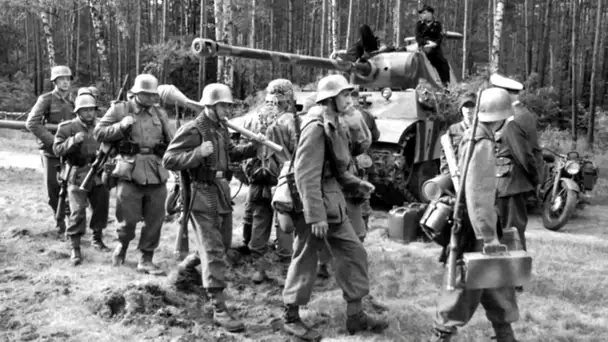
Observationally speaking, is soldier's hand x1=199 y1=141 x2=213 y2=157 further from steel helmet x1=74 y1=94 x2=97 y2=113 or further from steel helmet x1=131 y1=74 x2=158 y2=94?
steel helmet x1=74 y1=94 x2=97 y2=113

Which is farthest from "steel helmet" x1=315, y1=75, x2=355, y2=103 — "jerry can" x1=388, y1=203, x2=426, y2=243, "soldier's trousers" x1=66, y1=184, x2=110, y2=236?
"soldier's trousers" x1=66, y1=184, x2=110, y2=236

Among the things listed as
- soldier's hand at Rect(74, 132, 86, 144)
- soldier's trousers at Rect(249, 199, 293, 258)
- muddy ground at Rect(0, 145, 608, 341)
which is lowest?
muddy ground at Rect(0, 145, 608, 341)

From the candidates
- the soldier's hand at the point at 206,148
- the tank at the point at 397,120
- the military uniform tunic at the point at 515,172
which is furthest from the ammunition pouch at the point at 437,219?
the tank at the point at 397,120

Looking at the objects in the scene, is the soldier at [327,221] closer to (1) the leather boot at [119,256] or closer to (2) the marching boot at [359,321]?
(2) the marching boot at [359,321]

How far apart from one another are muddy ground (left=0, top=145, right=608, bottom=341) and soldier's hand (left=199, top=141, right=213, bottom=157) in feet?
4.11

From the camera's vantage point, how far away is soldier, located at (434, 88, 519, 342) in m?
3.90

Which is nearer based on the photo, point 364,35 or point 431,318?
point 431,318

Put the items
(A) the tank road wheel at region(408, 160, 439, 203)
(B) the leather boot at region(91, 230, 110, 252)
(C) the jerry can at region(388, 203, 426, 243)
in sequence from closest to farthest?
(C) the jerry can at region(388, 203, 426, 243) → (B) the leather boot at region(91, 230, 110, 252) → (A) the tank road wheel at region(408, 160, 439, 203)

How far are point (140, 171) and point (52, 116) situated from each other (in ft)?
7.61

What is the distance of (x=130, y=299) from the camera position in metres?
5.02

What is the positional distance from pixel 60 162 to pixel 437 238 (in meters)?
5.13

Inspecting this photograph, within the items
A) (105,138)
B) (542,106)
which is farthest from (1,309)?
(542,106)

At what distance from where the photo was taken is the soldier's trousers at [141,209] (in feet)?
20.2

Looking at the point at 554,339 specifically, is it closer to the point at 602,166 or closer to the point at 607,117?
the point at 602,166
